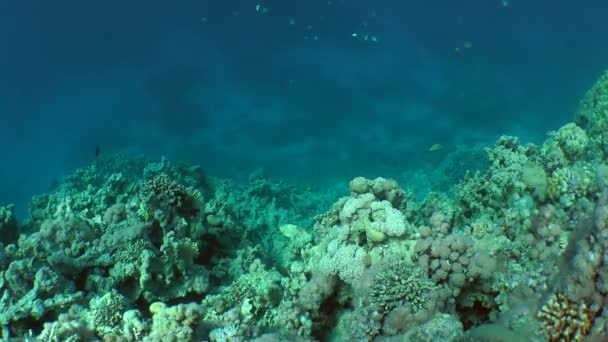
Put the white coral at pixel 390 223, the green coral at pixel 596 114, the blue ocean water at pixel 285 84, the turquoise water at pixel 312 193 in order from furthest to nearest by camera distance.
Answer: the blue ocean water at pixel 285 84
the green coral at pixel 596 114
the white coral at pixel 390 223
the turquoise water at pixel 312 193

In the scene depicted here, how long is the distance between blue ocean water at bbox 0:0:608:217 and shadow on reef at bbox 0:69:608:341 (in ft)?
44.2

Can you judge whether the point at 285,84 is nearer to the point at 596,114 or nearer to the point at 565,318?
the point at 596,114

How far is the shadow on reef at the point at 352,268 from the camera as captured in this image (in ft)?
12.5

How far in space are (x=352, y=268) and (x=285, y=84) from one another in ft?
102

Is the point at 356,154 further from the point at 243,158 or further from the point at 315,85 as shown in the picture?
the point at 315,85

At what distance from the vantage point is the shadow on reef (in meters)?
3.82

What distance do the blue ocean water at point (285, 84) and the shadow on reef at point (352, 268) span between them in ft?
44.2

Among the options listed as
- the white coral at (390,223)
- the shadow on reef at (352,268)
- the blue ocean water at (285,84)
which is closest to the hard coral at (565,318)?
the shadow on reef at (352,268)

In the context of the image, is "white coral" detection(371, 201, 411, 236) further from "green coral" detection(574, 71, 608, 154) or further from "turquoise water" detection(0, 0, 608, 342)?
"green coral" detection(574, 71, 608, 154)

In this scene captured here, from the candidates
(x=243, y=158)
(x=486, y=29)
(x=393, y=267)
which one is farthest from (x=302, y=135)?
(x=486, y=29)

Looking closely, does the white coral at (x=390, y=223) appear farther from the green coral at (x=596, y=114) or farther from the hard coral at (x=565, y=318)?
the green coral at (x=596, y=114)

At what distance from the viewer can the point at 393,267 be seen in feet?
16.3

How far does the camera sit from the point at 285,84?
35156mm

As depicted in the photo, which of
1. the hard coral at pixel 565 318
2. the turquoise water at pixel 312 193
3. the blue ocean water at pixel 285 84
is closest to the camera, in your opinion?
the hard coral at pixel 565 318
